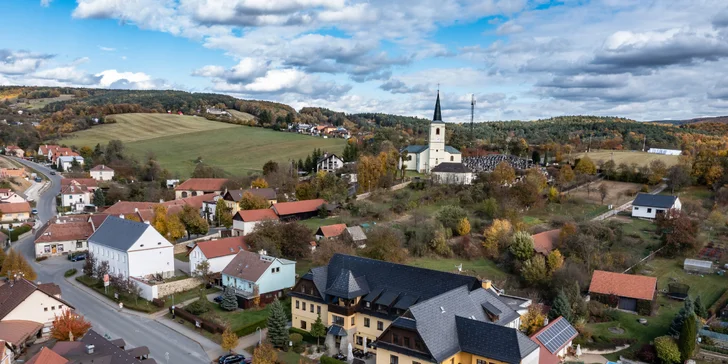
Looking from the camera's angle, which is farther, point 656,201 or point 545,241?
point 656,201

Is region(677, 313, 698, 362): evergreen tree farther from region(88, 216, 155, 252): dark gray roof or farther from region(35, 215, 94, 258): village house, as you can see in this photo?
region(35, 215, 94, 258): village house

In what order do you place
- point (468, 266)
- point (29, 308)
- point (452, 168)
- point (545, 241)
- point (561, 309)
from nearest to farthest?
point (561, 309) → point (29, 308) → point (468, 266) → point (545, 241) → point (452, 168)

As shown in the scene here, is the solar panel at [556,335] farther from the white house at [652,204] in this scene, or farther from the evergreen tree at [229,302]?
the white house at [652,204]

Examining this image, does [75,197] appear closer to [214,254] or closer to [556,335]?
[214,254]

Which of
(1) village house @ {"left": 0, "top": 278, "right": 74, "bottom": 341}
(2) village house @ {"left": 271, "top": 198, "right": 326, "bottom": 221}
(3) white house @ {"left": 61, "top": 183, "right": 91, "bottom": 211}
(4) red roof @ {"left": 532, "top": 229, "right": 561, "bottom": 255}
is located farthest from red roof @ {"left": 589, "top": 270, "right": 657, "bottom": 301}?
(3) white house @ {"left": 61, "top": 183, "right": 91, "bottom": 211}

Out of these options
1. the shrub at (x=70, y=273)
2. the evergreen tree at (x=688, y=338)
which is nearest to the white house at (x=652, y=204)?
the evergreen tree at (x=688, y=338)

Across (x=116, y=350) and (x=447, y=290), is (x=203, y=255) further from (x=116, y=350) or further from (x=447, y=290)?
(x=447, y=290)

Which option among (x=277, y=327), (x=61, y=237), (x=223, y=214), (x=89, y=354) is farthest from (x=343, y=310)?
(x=61, y=237)
